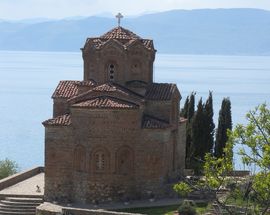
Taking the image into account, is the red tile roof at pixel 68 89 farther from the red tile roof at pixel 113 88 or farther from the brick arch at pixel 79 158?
the brick arch at pixel 79 158

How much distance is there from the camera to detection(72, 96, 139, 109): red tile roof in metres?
32.2

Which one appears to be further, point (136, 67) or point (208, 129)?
point (208, 129)

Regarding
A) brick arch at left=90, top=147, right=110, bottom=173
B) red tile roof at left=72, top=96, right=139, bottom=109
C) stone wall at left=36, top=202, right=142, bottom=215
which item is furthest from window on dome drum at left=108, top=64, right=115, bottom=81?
stone wall at left=36, top=202, right=142, bottom=215

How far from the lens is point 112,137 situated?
32.5 m

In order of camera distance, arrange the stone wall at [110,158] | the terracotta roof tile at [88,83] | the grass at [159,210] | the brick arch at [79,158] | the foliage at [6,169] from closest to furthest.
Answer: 1. the grass at [159,210]
2. the stone wall at [110,158]
3. the brick arch at [79,158]
4. the terracotta roof tile at [88,83]
5. the foliage at [6,169]

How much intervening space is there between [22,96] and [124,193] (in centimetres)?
12843

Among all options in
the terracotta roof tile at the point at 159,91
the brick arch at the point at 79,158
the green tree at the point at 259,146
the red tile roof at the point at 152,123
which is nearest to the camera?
the green tree at the point at 259,146

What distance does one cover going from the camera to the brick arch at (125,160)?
3278cm

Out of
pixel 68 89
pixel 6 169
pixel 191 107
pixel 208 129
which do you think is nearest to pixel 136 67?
pixel 68 89

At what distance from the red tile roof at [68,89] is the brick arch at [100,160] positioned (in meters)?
3.81

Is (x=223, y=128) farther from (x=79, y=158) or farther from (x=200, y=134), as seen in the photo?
(x=79, y=158)

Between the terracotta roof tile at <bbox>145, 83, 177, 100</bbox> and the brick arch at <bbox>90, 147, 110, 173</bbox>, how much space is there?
360 centimetres

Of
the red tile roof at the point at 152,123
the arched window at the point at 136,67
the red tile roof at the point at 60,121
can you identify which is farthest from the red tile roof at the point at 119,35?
the red tile roof at the point at 60,121

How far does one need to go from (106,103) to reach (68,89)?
3.96 meters
